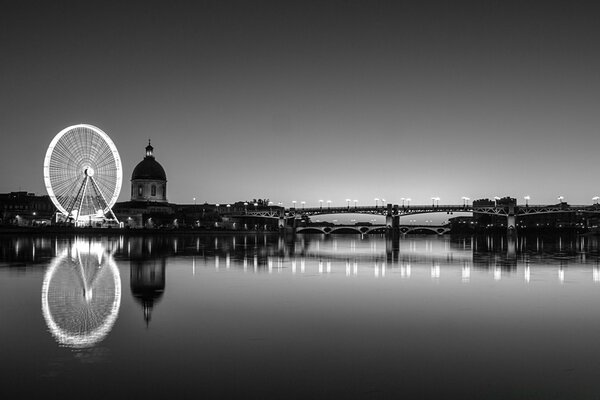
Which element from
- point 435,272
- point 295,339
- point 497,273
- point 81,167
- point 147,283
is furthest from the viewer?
point 81,167

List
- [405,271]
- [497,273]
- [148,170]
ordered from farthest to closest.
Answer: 1. [148,170]
2. [405,271]
3. [497,273]

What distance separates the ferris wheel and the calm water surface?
62.2 m

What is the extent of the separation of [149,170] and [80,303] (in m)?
179

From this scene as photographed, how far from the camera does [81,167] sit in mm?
89875

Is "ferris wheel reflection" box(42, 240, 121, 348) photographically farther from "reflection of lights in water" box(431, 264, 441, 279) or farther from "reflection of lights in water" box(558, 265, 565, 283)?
"reflection of lights in water" box(558, 265, 565, 283)

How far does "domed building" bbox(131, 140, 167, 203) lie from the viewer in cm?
19050

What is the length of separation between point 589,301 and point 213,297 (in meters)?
13.8

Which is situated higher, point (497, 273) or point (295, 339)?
point (295, 339)

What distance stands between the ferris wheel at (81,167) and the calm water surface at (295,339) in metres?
62.2

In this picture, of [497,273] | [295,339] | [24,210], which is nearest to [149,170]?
[24,210]

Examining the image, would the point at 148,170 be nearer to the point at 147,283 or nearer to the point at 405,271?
the point at 405,271

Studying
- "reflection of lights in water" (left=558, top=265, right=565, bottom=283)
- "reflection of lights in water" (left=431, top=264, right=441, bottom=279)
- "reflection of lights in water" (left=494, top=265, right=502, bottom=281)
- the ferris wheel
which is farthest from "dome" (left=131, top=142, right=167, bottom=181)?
"reflection of lights in water" (left=558, top=265, right=565, bottom=283)

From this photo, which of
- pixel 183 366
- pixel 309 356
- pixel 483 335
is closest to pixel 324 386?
pixel 309 356

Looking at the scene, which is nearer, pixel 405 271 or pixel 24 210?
pixel 405 271
